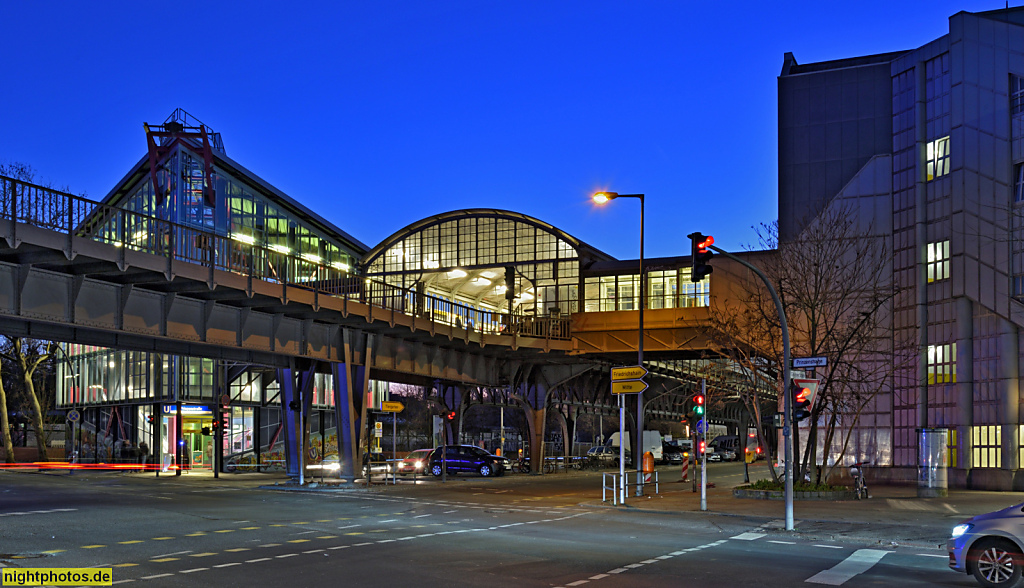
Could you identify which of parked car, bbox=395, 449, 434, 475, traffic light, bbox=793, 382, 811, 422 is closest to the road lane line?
traffic light, bbox=793, 382, 811, 422

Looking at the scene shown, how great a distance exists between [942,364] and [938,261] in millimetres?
4287

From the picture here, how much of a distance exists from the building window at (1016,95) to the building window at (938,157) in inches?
120

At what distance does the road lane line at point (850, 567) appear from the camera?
1298 centimetres

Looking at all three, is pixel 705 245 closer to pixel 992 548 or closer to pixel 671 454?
pixel 992 548

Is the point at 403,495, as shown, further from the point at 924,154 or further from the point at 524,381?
the point at 924,154

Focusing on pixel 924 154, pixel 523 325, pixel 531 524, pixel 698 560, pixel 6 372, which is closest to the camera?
pixel 698 560

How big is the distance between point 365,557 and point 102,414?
61.2 m

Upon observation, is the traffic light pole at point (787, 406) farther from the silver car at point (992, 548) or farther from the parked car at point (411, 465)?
the parked car at point (411, 465)

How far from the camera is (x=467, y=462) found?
49.1m

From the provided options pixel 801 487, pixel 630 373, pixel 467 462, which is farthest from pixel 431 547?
pixel 467 462

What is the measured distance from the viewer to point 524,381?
5244 centimetres

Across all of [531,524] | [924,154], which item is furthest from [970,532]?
[924,154]

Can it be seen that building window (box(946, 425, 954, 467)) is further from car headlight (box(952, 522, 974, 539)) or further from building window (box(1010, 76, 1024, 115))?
car headlight (box(952, 522, 974, 539))

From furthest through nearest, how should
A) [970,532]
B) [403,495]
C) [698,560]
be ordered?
[403,495] < [698,560] < [970,532]
